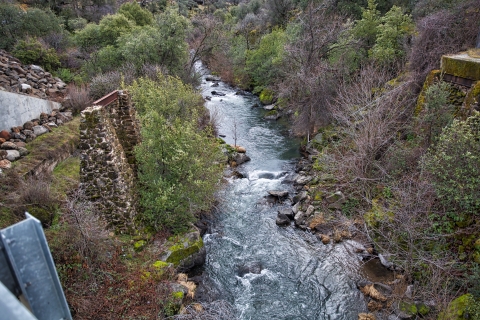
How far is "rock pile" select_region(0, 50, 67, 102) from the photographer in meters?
15.5

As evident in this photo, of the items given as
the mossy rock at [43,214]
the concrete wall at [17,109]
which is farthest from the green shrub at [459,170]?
the concrete wall at [17,109]

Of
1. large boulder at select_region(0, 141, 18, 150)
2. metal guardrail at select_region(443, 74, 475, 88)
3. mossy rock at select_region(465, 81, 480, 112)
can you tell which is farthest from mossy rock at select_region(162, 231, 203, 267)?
metal guardrail at select_region(443, 74, 475, 88)

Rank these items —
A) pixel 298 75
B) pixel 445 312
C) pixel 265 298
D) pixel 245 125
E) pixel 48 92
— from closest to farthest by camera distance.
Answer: pixel 445 312 → pixel 265 298 → pixel 48 92 → pixel 298 75 → pixel 245 125

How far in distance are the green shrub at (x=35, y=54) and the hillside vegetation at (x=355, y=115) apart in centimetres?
7

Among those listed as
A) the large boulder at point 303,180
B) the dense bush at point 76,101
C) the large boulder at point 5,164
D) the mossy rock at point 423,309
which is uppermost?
the dense bush at point 76,101

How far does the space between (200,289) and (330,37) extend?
55.6ft

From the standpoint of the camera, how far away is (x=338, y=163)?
13.5 m

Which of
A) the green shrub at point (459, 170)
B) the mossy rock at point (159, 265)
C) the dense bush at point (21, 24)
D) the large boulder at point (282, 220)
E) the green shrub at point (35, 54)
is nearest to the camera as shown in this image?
the green shrub at point (459, 170)

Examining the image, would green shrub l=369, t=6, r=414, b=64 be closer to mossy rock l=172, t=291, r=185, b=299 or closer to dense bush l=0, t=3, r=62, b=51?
mossy rock l=172, t=291, r=185, b=299

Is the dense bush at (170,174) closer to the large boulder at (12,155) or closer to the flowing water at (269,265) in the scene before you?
the flowing water at (269,265)

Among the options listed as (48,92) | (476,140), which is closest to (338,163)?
(476,140)

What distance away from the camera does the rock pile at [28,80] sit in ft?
50.8

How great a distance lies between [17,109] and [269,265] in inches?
482

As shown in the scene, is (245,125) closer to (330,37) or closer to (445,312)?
(330,37)
